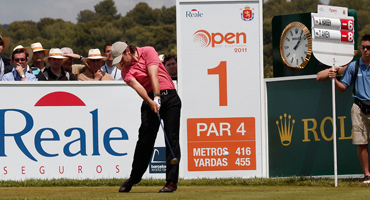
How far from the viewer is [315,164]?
9.31 m

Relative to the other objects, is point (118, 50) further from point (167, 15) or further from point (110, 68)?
point (167, 15)

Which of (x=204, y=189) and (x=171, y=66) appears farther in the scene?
(x=171, y=66)

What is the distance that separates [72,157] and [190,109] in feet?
6.54

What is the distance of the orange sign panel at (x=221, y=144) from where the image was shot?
9688mm

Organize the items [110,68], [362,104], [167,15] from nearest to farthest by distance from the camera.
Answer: [362,104]
[110,68]
[167,15]

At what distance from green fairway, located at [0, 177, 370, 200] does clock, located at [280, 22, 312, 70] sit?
1847mm

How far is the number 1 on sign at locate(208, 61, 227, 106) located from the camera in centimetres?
970

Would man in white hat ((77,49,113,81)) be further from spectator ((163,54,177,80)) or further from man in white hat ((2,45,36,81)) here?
spectator ((163,54,177,80))

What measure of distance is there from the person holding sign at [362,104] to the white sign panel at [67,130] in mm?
3031

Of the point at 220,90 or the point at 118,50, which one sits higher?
the point at 118,50

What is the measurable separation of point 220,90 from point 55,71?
2.90 m

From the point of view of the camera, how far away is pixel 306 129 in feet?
30.9

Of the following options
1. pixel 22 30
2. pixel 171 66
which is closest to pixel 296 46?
pixel 171 66

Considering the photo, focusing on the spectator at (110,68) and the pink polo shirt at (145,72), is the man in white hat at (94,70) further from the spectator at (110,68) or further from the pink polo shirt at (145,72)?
the pink polo shirt at (145,72)
